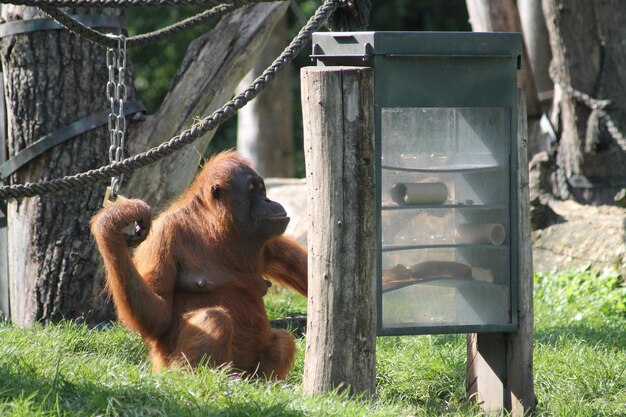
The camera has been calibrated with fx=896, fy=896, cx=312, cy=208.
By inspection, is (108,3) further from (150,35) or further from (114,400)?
(114,400)

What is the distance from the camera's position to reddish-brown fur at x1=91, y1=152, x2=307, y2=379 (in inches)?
162

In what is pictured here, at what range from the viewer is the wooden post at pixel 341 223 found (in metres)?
3.40

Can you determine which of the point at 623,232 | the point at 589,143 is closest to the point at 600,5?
the point at 589,143

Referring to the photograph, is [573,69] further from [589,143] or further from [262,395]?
[262,395]

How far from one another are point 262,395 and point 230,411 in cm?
25

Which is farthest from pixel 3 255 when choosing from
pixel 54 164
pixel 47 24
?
pixel 47 24

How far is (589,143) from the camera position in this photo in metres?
6.98

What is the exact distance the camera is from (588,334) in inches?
200

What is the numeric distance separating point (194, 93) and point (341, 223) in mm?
A: 2257

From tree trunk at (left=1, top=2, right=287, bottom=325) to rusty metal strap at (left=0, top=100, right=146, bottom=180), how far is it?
0.14 feet

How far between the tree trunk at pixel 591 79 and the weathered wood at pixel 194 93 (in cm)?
265

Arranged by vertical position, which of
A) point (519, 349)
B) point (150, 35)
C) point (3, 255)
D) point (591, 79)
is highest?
point (150, 35)

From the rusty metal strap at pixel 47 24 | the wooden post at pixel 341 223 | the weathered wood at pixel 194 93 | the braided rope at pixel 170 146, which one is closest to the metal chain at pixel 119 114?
the braided rope at pixel 170 146

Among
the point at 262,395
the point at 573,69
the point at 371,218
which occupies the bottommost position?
the point at 262,395
